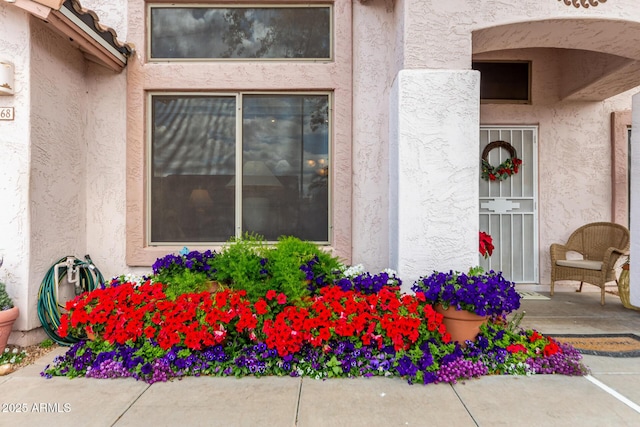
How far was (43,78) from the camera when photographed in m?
3.43

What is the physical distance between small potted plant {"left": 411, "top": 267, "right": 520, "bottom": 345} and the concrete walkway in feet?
1.38

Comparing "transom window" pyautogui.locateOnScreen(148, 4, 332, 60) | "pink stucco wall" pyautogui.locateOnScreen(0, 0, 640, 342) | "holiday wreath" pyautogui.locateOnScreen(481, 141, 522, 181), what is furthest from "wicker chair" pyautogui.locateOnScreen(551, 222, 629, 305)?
"transom window" pyautogui.locateOnScreen(148, 4, 332, 60)

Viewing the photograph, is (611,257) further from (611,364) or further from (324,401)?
(324,401)

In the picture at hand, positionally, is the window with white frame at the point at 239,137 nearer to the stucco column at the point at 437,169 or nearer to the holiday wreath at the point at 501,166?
the stucco column at the point at 437,169

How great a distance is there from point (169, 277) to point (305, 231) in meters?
1.46

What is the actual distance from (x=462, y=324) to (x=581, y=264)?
2940mm

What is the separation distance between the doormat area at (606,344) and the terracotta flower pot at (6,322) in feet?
15.6

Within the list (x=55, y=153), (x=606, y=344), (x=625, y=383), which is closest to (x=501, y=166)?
(x=606, y=344)

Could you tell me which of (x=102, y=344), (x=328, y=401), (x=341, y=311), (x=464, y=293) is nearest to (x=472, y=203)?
(x=464, y=293)

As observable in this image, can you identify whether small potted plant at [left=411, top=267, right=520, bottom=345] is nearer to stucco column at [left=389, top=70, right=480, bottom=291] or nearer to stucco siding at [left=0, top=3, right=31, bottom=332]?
stucco column at [left=389, top=70, right=480, bottom=291]

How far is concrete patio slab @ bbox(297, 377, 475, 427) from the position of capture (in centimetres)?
229

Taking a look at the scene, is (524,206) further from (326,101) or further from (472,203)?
(326,101)

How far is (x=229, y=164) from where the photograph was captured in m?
4.15

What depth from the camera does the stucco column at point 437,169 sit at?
3.57 m
